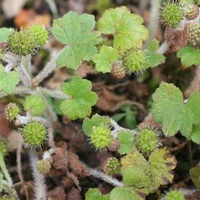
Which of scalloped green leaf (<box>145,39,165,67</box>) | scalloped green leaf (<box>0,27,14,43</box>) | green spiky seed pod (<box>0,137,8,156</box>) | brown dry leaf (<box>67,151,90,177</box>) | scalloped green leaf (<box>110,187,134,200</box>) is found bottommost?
green spiky seed pod (<box>0,137,8,156</box>)

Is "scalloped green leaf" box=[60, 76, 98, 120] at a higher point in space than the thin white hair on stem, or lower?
higher

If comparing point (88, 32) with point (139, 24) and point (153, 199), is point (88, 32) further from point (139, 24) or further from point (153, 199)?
point (153, 199)

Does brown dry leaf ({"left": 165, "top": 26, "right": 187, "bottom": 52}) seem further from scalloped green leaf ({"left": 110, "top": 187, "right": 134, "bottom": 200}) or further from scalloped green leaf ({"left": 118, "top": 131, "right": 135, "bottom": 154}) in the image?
scalloped green leaf ({"left": 110, "top": 187, "right": 134, "bottom": 200})

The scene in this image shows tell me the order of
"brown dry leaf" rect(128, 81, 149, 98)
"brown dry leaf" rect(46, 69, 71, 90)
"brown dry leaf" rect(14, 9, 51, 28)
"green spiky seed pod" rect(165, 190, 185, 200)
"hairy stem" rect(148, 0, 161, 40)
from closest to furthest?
"green spiky seed pod" rect(165, 190, 185, 200), "hairy stem" rect(148, 0, 161, 40), "brown dry leaf" rect(128, 81, 149, 98), "brown dry leaf" rect(46, 69, 71, 90), "brown dry leaf" rect(14, 9, 51, 28)

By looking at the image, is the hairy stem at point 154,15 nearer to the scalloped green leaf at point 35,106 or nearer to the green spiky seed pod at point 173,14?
the green spiky seed pod at point 173,14

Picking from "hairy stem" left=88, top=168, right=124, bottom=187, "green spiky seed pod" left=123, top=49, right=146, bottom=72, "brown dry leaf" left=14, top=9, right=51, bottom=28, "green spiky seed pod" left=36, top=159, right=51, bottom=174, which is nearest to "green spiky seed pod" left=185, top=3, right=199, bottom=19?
"green spiky seed pod" left=123, top=49, right=146, bottom=72

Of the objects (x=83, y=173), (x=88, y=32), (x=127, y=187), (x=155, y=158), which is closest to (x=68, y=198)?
(x=83, y=173)

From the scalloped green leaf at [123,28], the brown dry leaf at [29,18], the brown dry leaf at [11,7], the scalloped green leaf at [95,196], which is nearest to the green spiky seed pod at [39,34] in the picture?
the scalloped green leaf at [123,28]
